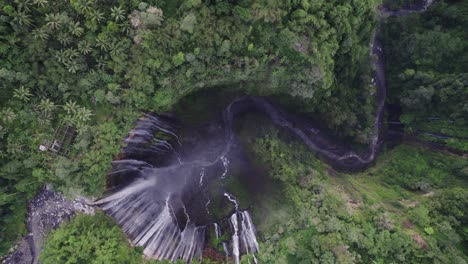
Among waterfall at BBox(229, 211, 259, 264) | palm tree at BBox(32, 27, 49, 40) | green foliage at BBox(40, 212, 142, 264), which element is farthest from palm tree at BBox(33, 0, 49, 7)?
waterfall at BBox(229, 211, 259, 264)

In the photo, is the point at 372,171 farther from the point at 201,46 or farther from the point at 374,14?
the point at 201,46

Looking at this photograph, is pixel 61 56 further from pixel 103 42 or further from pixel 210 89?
pixel 210 89

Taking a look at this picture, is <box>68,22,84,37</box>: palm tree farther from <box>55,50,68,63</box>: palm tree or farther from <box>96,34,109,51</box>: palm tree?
<box>55,50,68,63</box>: palm tree

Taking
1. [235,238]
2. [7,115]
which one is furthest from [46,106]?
[235,238]

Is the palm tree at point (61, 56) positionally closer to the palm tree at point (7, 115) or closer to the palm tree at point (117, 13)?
the palm tree at point (117, 13)

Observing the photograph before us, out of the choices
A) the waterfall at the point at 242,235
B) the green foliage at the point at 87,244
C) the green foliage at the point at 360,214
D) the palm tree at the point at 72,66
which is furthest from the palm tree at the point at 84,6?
the waterfall at the point at 242,235

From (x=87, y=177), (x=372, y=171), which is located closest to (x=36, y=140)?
(x=87, y=177)
